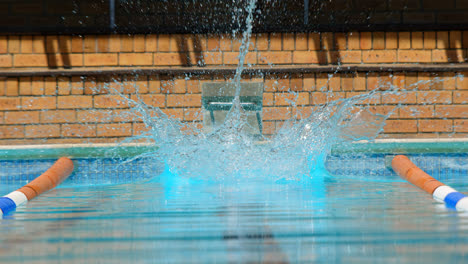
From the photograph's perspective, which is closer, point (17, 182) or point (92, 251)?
point (92, 251)

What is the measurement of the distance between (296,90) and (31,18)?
103 inches

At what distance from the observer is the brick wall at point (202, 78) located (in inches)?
208

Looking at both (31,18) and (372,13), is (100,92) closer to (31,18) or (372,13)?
(31,18)

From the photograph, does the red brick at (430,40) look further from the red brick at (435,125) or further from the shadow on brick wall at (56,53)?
the shadow on brick wall at (56,53)

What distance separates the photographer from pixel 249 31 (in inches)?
208

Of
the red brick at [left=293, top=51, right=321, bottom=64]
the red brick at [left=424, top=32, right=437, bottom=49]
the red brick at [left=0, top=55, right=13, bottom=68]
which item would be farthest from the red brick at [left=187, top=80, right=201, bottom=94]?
the red brick at [left=424, top=32, right=437, bottom=49]

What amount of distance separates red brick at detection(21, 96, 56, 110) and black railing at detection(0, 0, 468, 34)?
63 centimetres

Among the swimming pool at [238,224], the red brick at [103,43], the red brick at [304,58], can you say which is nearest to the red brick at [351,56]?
the red brick at [304,58]

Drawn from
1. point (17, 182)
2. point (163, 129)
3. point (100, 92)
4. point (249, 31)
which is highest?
point (249, 31)

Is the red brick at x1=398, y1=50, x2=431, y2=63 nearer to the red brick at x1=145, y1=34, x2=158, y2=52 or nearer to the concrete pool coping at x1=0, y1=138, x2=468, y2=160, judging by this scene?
the concrete pool coping at x1=0, y1=138, x2=468, y2=160

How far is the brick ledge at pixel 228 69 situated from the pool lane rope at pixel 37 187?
1391mm

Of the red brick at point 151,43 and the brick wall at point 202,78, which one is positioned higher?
the red brick at point 151,43

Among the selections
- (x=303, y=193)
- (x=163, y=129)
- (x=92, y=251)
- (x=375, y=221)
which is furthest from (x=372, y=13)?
(x=92, y=251)

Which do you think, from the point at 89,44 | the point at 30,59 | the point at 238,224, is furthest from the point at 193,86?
the point at 238,224
